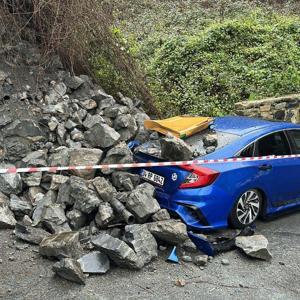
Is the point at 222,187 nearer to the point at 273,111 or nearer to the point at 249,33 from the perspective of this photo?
the point at 273,111

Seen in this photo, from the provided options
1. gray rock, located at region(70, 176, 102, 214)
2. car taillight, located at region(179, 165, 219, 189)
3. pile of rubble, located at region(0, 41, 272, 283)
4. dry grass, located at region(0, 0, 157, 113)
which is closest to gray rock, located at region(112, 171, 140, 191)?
pile of rubble, located at region(0, 41, 272, 283)

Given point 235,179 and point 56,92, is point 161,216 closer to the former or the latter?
point 235,179

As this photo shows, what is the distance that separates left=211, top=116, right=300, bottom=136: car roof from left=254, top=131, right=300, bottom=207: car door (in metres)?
0.13

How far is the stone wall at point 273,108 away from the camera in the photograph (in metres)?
10.5

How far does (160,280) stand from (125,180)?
5.50 feet

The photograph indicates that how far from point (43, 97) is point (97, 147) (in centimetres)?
155

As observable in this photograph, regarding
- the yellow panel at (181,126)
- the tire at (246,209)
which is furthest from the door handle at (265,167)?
the yellow panel at (181,126)

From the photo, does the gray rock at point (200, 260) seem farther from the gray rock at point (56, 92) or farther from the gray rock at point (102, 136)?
the gray rock at point (56, 92)

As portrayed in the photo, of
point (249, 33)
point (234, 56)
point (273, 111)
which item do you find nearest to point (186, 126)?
point (273, 111)

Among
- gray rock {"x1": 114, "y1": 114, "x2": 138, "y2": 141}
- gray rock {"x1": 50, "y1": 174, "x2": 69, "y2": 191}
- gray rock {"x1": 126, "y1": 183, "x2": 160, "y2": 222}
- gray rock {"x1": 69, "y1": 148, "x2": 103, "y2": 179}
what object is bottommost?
gray rock {"x1": 126, "y1": 183, "x2": 160, "y2": 222}

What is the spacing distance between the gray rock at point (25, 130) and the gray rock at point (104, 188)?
1510 millimetres

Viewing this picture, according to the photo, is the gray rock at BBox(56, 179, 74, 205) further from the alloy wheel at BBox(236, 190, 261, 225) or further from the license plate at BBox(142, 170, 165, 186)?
the alloy wheel at BBox(236, 190, 261, 225)

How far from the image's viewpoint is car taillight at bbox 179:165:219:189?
602 centimetres

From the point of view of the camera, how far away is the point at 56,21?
311 inches
